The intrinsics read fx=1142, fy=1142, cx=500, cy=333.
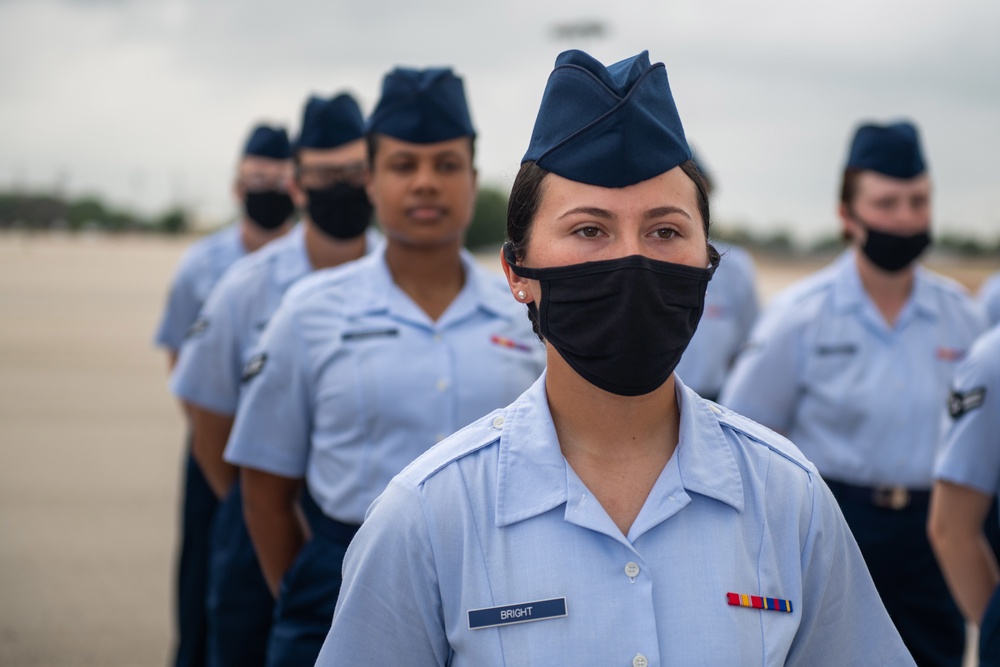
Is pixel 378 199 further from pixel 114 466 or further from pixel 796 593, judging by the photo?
pixel 114 466

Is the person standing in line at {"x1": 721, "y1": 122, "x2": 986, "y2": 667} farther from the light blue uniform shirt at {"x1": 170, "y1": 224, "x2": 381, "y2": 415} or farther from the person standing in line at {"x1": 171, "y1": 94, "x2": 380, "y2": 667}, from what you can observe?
the light blue uniform shirt at {"x1": 170, "y1": 224, "x2": 381, "y2": 415}

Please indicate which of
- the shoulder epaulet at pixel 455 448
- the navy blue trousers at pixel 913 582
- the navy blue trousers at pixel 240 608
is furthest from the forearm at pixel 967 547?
the navy blue trousers at pixel 240 608

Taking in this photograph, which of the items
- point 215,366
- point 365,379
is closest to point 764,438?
point 365,379

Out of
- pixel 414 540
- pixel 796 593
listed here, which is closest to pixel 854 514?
pixel 796 593

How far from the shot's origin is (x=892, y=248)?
4.76m

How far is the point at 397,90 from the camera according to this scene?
3.86m

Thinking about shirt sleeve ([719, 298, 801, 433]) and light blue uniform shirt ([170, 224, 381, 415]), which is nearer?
light blue uniform shirt ([170, 224, 381, 415])

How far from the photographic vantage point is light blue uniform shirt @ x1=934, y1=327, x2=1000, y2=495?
3.37m

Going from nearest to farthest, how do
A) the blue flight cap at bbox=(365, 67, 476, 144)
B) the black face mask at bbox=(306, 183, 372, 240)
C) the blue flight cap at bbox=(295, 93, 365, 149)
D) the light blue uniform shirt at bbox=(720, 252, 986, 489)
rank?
the blue flight cap at bbox=(365, 67, 476, 144)
the light blue uniform shirt at bbox=(720, 252, 986, 489)
the black face mask at bbox=(306, 183, 372, 240)
the blue flight cap at bbox=(295, 93, 365, 149)

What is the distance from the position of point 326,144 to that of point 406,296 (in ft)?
5.13

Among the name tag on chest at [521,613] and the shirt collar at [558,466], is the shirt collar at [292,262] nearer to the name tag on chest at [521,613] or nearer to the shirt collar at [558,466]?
the shirt collar at [558,466]

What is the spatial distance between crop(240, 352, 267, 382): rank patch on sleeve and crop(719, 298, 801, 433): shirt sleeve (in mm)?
2062

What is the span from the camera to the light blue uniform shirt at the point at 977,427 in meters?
3.37

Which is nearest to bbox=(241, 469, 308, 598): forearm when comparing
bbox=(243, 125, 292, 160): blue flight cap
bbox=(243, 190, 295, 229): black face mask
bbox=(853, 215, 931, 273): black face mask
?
bbox=(853, 215, 931, 273): black face mask
